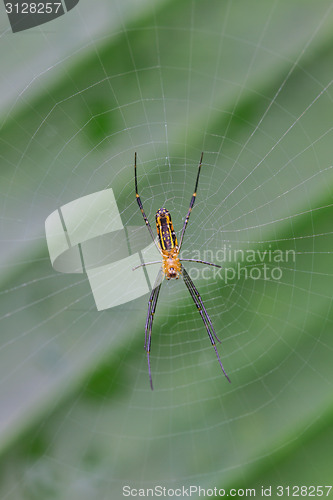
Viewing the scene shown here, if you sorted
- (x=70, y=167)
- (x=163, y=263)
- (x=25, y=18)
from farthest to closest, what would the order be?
1. (x=163, y=263)
2. (x=70, y=167)
3. (x=25, y=18)

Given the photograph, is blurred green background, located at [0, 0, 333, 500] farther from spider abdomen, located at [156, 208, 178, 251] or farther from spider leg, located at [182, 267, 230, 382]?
spider abdomen, located at [156, 208, 178, 251]

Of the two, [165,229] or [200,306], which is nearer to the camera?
[200,306]

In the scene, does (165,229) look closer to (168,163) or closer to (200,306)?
(200,306)

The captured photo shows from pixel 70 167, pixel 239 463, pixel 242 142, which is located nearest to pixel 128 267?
pixel 70 167

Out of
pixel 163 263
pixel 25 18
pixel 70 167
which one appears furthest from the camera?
pixel 163 263

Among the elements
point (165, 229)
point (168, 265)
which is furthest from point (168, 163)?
point (168, 265)

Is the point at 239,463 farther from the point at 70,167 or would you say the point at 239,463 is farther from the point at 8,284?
the point at 70,167

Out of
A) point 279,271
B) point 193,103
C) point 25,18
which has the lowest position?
point 279,271

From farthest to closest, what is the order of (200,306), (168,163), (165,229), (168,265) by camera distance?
1. (168,265)
2. (165,229)
3. (200,306)
4. (168,163)

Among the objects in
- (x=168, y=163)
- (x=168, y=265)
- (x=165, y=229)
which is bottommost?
(x=168, y=265)
